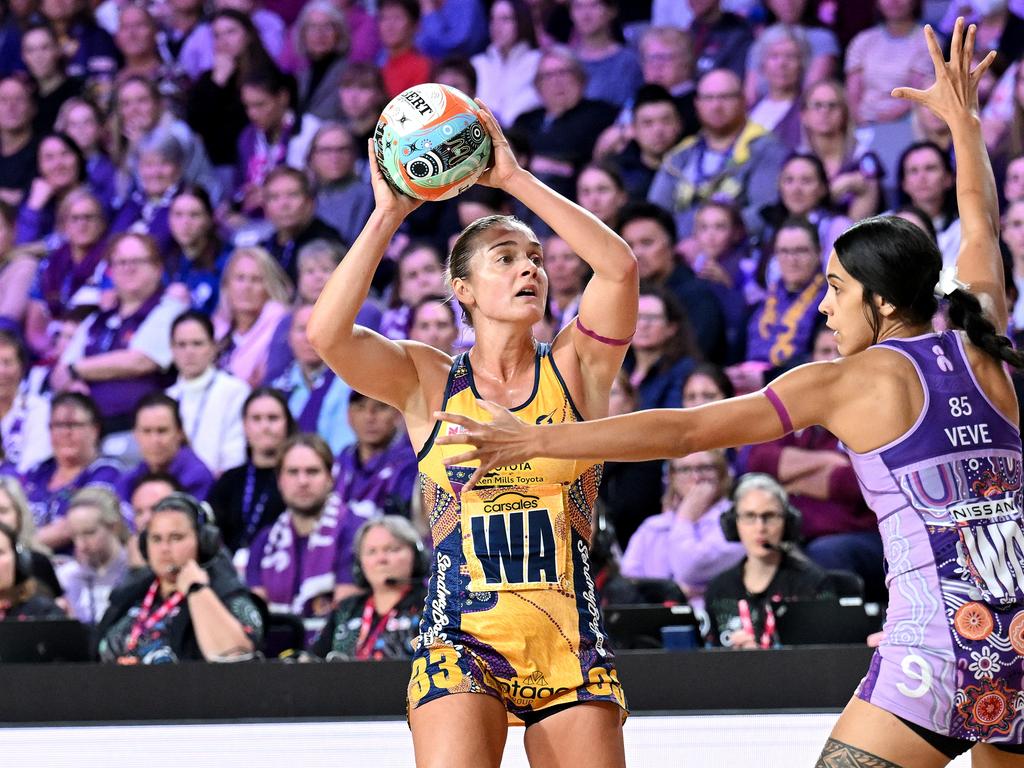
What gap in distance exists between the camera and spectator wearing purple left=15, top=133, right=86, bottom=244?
9.88 metres

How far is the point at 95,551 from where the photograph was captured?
783 centimetres

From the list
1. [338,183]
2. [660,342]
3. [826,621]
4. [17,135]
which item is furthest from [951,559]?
[17,135]

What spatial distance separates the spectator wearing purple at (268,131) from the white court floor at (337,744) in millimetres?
4513

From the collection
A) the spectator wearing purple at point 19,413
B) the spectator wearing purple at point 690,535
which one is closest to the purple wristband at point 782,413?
the spectator wearing purple at point 690,535

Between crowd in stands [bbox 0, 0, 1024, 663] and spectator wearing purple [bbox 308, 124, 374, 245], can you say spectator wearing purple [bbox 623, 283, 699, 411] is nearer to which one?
crowd in stands [bbox 0, 0, 1024, 663]

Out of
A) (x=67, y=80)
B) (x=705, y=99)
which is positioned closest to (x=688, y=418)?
(x=705, y=99)

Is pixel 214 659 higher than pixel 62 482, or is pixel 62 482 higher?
pixel 62 482

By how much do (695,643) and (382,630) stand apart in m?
1.38

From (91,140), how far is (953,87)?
7.80 metres

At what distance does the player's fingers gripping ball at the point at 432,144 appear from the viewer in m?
3.34

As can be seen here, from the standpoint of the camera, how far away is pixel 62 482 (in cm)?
859

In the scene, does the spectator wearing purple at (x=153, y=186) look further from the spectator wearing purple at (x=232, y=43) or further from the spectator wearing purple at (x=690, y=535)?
the spectator wearing purple at (x=690, y=535)

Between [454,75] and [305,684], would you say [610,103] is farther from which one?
[305,684]

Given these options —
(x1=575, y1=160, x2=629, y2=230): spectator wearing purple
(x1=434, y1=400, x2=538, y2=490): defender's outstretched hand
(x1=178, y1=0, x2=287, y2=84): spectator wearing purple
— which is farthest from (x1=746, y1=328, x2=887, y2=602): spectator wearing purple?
(x1=178, y1=0, x2=287, y2=84): spectator wearing purple
